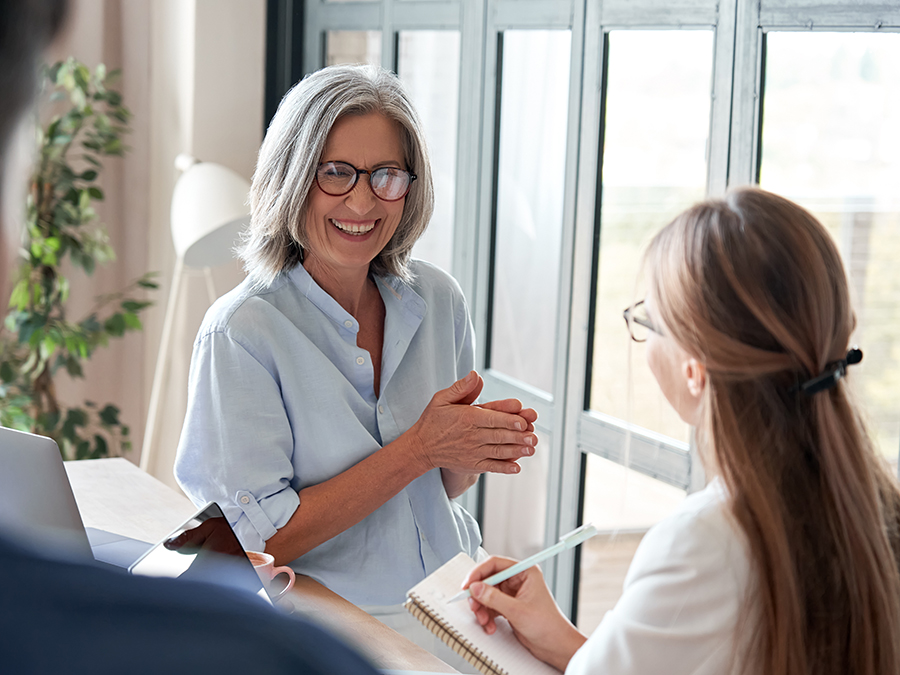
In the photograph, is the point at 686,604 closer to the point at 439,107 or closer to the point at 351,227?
the point at 351,227

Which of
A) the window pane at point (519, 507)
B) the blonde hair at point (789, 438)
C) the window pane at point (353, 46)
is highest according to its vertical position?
the window pane at point (353, 46)

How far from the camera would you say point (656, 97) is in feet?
6.94

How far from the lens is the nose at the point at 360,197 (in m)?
1.54

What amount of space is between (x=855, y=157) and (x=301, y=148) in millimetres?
1056

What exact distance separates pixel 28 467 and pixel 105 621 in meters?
0.90

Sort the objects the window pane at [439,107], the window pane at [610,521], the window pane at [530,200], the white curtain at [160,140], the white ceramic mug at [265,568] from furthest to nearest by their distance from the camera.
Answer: the white curtain at [160,140] < the window pane at [439,107] < the window pane at [530,200] < the window pane at [610,521] < the white ceramic mug at [265,568]

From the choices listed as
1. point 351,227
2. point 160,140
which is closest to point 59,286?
point 160,140

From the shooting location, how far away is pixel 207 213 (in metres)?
2.80

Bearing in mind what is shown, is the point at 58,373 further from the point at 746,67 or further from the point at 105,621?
the point at 105,621

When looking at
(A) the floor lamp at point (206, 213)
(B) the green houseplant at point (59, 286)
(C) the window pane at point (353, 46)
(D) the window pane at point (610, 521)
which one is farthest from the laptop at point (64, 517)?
(C) the window pane at point (353, 46)

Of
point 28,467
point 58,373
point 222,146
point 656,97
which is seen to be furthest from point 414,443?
point 58,373

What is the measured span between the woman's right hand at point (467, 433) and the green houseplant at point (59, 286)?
1.98m

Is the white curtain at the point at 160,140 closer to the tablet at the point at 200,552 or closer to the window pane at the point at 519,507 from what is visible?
the window pane at the point at 519,507

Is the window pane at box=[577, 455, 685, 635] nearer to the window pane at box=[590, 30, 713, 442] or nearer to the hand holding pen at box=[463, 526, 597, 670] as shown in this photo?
the window pane at box=[590, 30, 713, 442]
